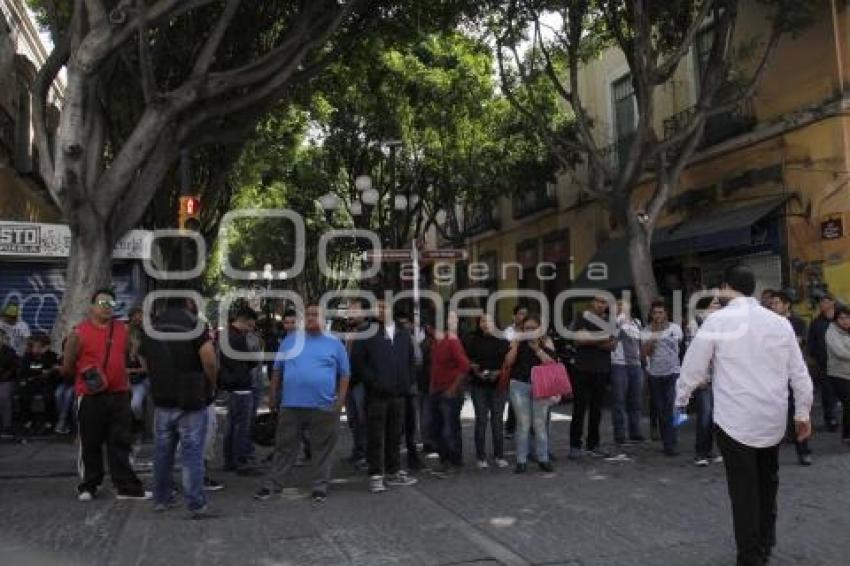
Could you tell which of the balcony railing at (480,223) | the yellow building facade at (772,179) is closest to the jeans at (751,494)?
the yellow building facade at (772,179)

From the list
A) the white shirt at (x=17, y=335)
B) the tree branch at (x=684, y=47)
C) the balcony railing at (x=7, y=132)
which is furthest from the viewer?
the balcony railing at (x=7, y=132)

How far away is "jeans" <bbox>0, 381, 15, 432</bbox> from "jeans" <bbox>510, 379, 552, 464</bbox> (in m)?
6.92

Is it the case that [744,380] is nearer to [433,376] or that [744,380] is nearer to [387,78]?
[433,376]

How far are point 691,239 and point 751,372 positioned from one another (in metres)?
12.6

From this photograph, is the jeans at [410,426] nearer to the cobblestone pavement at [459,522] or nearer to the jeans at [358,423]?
the jeans at [358,423]

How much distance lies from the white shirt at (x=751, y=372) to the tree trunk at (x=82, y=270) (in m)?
8.83

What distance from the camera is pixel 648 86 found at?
1491cm

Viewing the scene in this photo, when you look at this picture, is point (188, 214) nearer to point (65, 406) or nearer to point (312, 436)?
point (65, 406)

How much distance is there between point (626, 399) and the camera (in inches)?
444

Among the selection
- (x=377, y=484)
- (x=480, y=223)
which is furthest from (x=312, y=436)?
(x=480, y=223)

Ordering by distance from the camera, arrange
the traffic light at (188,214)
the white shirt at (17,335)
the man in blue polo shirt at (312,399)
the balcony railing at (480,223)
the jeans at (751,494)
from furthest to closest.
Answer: the balcony railing at (480,223) < the white shirt at (17,335) < the traffic light at (188,214) < the man in blue polo shirt at (312,399) < the jeans at (751,494)

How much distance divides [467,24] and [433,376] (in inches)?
369

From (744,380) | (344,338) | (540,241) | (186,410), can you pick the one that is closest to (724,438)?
(744,380)

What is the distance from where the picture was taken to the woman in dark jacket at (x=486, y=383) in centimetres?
955
